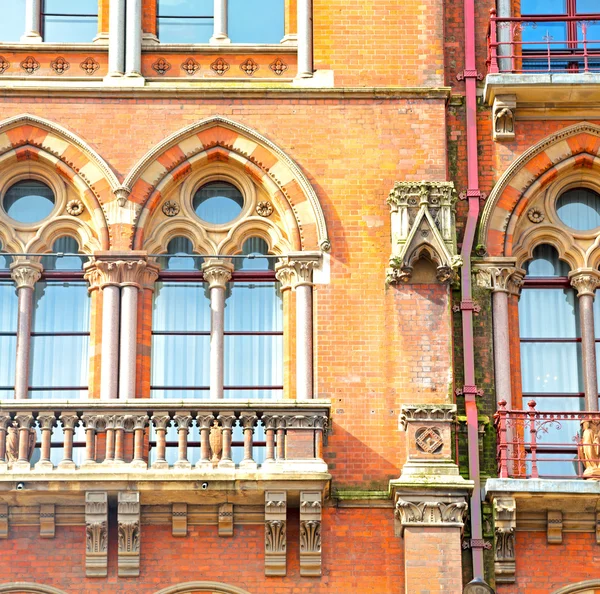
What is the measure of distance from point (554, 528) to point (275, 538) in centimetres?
325

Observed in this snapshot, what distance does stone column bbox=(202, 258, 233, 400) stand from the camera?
73.7 ft

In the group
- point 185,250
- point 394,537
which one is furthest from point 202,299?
point 394,537

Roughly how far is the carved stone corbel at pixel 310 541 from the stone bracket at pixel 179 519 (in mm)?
1365

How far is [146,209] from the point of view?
22.9 metres

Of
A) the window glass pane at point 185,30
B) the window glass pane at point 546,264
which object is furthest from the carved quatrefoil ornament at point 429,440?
the window glass pane at point 185,30

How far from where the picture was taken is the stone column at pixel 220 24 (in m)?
23.8

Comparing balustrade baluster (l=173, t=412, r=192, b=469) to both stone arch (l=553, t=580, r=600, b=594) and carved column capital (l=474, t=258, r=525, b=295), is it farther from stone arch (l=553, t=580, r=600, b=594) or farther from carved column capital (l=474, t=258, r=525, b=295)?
stone arch (l=553, t=580, r=600, b=594)

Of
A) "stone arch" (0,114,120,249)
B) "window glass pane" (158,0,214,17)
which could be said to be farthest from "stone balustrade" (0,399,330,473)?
"window glass pane" (158,0,214,17)

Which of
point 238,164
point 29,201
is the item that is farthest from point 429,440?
point 29,201

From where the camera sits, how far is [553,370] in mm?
22922

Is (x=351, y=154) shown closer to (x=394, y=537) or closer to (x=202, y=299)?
(x=202, y=299)

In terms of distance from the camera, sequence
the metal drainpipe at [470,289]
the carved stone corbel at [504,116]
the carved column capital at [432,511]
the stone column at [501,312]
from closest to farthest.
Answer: the carved column capital at [432,511] < the metal drainpipe at [470,289] < the stone column at [501,312] < the carved stone corbel at [504,116]

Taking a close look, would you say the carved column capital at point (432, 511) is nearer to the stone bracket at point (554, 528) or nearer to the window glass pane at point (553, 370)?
the stone bracket at point (554, 528)

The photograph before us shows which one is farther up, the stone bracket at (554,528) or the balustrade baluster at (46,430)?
the balustrade baluster at (46,430)
